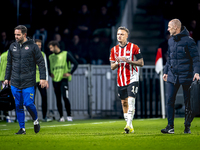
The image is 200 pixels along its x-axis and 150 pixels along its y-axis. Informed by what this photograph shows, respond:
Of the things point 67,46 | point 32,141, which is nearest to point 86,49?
point 67,46

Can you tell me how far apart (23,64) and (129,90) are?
1.88 metres

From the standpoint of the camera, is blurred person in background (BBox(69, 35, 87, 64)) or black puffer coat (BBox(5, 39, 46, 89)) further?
blurred person in background (BBox(69, 35, 87, 64))

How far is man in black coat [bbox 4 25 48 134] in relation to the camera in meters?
7.18

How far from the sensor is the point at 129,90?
711 cm

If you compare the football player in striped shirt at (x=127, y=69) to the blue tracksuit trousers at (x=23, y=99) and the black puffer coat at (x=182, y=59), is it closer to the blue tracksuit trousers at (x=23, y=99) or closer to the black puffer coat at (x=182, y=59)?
the black puffer coat at (x=182, y=59)

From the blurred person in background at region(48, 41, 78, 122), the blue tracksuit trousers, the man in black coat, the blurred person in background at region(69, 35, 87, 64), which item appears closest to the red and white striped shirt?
the man in black coat

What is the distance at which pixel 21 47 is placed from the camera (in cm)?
729

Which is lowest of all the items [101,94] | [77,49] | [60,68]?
[101,94]

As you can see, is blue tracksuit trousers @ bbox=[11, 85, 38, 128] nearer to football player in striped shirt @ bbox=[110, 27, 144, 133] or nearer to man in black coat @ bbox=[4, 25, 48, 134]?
man in black coat @ bbox=[4, 25, 48, 134]

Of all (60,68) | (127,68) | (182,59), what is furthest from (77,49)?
(182,59)

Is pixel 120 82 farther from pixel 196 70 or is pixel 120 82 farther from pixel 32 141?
pixel 32 141

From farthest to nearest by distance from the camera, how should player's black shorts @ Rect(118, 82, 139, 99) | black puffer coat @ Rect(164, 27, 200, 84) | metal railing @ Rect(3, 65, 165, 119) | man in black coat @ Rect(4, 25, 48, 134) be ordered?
1. metal railing @ Rect(3, 65, 165, 119)
2. man in black coat @ Rect(4, 25, 48, 134)
3. player's black shorts @ Rect(118, 82, 139, 99)
4. black puffer coat @ Rect(164, 27, 200, 84)

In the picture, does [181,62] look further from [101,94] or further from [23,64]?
[101,94]

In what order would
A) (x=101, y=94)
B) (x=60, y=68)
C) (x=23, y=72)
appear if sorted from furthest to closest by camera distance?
(x=101, y=94) → (x=60, y=68) → (x=23, y=72)
